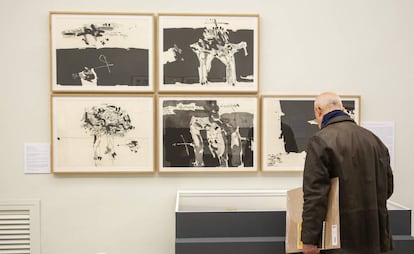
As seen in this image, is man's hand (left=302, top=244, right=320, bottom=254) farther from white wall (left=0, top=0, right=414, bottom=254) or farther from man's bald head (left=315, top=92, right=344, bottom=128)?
white wall (left=0, top=0, right=414, bottom=254)

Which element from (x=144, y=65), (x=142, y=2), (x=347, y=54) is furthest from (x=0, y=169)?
(x=347, y=54)

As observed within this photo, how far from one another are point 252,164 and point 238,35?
98cm

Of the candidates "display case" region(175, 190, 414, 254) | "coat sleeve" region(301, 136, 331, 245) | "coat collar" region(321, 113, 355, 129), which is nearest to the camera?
"coat sleeve" region(301, 136, 331, 245)

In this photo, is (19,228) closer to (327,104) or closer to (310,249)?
(310,249)

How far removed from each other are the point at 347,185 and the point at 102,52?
75.2 inches

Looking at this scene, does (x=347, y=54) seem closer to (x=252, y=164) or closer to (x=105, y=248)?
(x=252, y=164)

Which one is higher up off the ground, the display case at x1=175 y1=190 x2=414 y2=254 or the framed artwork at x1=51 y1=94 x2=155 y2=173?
the framed artwork at x1=51 y1=94 x2=155 y2=173

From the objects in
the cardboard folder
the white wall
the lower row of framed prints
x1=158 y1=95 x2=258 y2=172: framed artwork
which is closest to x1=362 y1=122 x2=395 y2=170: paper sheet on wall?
the white wall

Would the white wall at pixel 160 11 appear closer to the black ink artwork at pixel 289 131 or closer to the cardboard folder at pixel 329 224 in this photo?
the black ink artwork at pixel 289 131

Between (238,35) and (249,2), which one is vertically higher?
(249,2)

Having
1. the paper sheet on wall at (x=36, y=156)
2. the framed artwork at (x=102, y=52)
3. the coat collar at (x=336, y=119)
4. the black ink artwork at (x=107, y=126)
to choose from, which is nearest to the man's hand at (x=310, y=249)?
the coat collar at (x=336, y=119)

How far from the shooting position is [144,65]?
2805 millimetres

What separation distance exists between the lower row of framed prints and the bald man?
82cm

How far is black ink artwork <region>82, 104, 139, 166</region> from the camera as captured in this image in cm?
279
